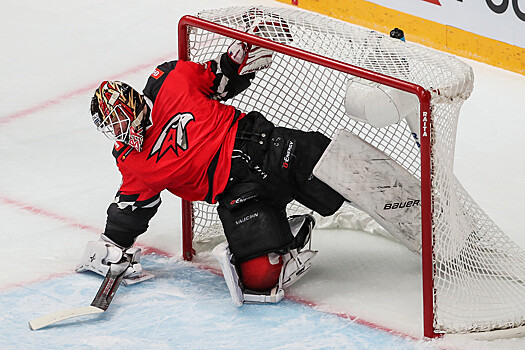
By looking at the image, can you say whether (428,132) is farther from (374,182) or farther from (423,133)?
(374,182)

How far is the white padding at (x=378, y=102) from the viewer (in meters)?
3.21

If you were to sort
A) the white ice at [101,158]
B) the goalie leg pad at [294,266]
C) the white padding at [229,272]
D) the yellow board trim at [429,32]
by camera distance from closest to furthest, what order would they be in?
the white padding at [229,272] → the goalie leg pad at [294,266] → the white ice at [101,158] → the yellow board trim at [429,32]

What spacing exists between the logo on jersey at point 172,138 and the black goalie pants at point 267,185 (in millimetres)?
182

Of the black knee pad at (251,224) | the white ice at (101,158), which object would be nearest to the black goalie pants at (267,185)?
the black knee pad at (251,224)

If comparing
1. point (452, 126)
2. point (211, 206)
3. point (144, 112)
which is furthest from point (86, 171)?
point (452, 126)

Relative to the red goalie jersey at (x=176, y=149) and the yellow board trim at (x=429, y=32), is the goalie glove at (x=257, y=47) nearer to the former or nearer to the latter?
the red goalie jersey at (x=176, y=149)

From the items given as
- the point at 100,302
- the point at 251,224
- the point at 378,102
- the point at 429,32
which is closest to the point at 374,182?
the point at 378,102

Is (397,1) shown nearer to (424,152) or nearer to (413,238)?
(413,238)

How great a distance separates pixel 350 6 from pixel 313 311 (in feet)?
9.54

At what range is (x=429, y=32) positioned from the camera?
5500mm

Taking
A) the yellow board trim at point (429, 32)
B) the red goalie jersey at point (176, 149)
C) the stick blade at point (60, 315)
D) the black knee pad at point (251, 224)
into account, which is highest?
the yellow board trim at point (429, 32)

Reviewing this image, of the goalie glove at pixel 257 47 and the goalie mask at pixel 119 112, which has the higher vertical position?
the goalie glove at pixel 257 47

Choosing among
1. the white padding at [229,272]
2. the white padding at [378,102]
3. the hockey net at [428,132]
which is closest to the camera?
the hockey net at [428,132]

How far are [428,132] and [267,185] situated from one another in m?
0.75
